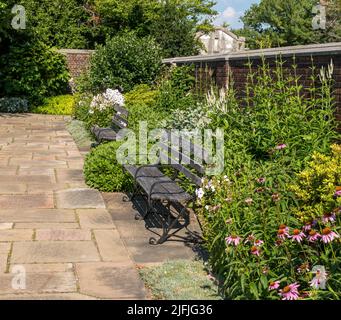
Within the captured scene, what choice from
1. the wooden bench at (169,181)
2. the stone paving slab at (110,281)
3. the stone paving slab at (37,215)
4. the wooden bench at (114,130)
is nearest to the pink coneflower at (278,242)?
the stone paving slab at (110,281)

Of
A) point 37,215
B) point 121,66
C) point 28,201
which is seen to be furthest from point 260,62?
point 121,66

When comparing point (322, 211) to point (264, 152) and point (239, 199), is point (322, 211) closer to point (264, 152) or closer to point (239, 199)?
point (239, 199)

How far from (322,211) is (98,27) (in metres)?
24.6

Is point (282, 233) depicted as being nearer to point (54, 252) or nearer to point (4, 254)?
point (54, 252)

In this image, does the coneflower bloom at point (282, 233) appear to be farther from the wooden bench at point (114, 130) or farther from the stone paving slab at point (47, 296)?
the wooden bench at point (114, 130)

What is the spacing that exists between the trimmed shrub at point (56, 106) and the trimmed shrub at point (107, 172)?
12.0 meters

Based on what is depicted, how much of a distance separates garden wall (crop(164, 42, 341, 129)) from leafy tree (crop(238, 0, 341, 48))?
2717 cm

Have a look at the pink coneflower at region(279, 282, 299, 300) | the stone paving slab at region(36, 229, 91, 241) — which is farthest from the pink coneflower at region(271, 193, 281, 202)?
the stone paving slab at region(36, 229, 91, 241)

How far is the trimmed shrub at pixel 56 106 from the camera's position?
19.7 metres

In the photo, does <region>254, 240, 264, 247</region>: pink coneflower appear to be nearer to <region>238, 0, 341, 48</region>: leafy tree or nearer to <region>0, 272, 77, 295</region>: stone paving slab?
<region>0, 272, 77, 295</region>: stone paving slab

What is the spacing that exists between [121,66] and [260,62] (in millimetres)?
7506

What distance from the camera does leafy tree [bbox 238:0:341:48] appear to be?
43.1 metres
